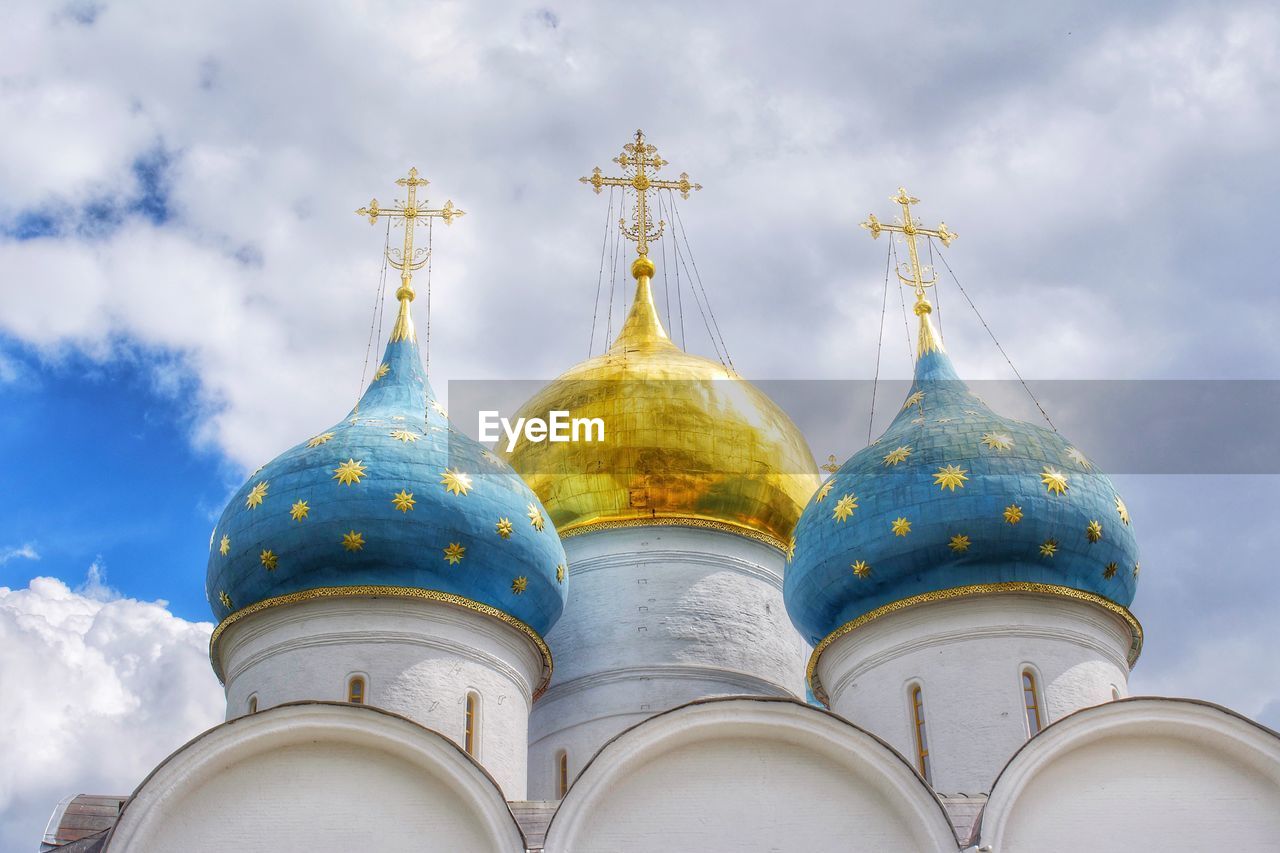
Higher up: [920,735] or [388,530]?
[388,530]

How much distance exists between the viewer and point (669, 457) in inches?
593

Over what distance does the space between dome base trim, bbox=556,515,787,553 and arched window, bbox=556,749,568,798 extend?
6.62 ft

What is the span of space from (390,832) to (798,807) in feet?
8.06

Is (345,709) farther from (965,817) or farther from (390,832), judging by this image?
(965,817)

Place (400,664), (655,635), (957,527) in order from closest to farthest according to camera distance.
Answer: (400,664) < (957,527) < (655,635)

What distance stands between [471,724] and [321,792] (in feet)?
6.52

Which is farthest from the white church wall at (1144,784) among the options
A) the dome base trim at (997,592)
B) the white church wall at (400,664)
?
the white church wall at (400,664)

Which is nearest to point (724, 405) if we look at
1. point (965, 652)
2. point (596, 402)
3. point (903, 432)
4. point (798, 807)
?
point (596, 402)

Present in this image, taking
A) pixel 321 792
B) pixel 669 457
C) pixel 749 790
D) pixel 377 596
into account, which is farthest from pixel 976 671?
pixel 321 792

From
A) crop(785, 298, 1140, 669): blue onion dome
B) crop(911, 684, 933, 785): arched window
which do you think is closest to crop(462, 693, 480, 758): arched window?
crop(785, 298, 1140, 669): blue onion dome

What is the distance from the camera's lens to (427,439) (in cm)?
1291

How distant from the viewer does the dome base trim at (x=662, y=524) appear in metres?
14.8

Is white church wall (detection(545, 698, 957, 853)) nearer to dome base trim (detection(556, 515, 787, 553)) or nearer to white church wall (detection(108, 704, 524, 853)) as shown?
white church wall (detection(108, 704, 524, 853))

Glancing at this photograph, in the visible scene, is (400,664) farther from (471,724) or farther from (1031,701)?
(1031,701)
